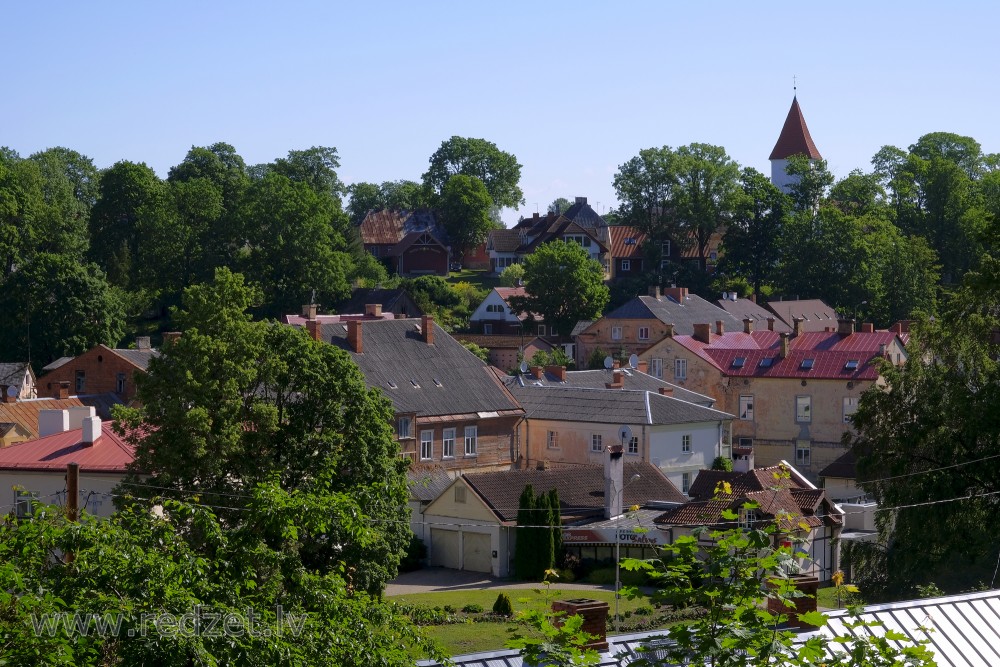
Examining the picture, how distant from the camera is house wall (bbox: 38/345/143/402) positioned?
53.7 meters

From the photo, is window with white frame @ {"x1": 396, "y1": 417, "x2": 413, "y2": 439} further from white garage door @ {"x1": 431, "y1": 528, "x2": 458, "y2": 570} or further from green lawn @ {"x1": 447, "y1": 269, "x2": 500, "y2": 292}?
green lawn @ {"x1": 447, "y1": 269, "x2": 500, "y2": 292}

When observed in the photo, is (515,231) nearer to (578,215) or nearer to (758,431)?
(578,215)

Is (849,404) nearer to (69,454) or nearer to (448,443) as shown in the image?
(448,443)

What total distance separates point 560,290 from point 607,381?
27.9 metres

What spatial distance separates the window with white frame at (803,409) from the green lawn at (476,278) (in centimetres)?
4467

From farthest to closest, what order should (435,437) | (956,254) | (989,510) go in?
1. (956,254)
2. (435,437)
3. (989,510)

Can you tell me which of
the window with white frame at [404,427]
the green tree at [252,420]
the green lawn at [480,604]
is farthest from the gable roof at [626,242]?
the green tree at [252,420]

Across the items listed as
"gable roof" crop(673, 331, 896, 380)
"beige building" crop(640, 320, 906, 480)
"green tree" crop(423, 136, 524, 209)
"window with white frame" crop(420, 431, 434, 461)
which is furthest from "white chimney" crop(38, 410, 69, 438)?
"green tree" crop(423, 136, 524, 209)

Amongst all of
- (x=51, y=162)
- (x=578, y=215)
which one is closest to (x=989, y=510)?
(x=578, y=215)

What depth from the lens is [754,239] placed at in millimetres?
100312

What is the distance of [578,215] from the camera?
376ft

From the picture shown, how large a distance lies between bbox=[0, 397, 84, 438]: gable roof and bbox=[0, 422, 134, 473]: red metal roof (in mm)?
8154

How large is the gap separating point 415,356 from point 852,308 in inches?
1919

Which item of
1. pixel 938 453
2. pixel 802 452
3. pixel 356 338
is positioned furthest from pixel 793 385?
pixel 938 453
